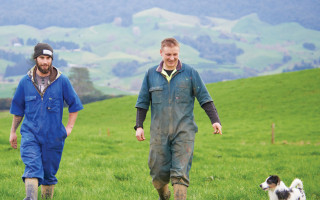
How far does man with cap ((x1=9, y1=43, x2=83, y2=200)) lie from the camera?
612 cm

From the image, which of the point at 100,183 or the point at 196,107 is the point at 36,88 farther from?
the point at 196,107

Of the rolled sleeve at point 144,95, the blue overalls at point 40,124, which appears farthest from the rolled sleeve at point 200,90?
the blue overalls at point 40,124

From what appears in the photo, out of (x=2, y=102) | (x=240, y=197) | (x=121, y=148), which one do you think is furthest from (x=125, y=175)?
(x=2, y=102)

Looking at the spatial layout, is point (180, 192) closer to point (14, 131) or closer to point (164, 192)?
point (164, 192)

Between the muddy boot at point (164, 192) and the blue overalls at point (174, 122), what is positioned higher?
the blue overalls at point (174, 122)

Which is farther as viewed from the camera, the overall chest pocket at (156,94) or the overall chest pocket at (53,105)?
the overall chest pocket at (53,105)

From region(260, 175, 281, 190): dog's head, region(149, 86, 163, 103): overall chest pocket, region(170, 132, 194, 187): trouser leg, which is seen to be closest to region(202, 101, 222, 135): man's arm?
region(170, 132, 194, 187): trouser leg

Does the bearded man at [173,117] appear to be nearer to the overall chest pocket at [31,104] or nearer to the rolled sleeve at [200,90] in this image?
the rolled sleeve at [200,90]

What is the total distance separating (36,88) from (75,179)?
3.82 m

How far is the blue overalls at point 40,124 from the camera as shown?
6094 millimetres

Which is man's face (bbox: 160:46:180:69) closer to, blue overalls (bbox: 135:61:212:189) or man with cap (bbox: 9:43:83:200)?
blue overalls (bbox: 135:61:212:189)

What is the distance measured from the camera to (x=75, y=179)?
9438mm

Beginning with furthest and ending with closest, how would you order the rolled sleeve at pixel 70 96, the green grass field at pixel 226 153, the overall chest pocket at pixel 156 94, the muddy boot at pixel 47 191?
the green grass field at pixel 226 153 < the muddy boot at pixel 47 191 < the rolled sleeve at pixel 70 96 < the overall chest pocket at pixel 156 94

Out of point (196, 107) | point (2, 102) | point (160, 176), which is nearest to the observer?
point (160, 176)
